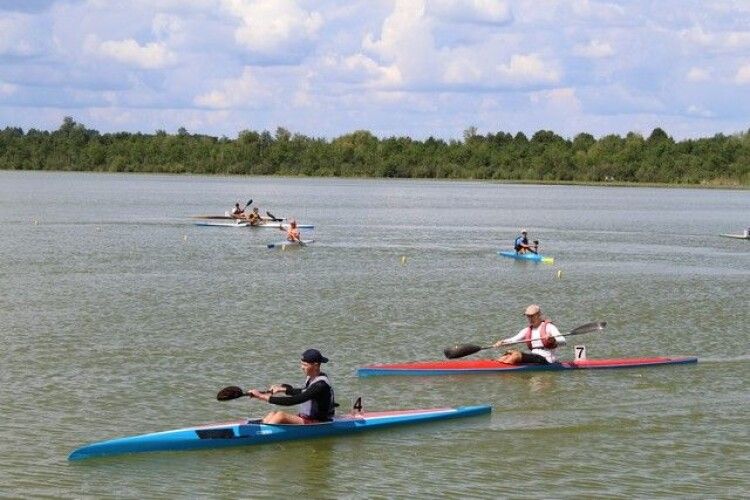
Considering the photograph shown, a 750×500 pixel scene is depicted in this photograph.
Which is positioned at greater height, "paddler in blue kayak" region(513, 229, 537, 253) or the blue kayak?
"paddler in blue kayak" region(513, 229, 537, 253)

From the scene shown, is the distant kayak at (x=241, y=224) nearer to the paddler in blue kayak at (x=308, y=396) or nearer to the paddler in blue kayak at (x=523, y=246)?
the paddler in blue kayak at (x=523, y=246)

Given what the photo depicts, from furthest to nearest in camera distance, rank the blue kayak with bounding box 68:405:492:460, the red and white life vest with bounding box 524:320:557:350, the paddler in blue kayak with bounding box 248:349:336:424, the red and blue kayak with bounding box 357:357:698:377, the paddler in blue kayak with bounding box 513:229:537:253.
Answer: the paddler in blue kayak with bounding box 513:229:537:253 → the red and white life vest with bounding box 524:320:557:350 → the red and blue kayak with bounding box 357:357:698:377 → the paddler in blue kayak with bounding box 248:349:336:424 → the blue kayak with bounding box 68:405:492:460

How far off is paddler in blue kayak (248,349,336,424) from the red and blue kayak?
4.31 meters

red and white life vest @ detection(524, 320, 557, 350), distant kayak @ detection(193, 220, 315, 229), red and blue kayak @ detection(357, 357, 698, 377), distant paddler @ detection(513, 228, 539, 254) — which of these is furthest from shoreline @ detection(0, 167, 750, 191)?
red and white life vest @ detection(524, 320, 557, 350)

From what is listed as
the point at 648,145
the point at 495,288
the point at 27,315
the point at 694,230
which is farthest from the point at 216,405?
the point at 648,145

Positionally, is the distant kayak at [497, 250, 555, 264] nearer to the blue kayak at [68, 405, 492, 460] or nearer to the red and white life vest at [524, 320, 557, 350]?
the red and white life vest at [524, 320, 557, 350]

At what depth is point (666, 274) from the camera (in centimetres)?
3969

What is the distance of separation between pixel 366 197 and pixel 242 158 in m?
66.5

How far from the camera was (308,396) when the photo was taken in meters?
15.4

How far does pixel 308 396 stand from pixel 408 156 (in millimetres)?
152945

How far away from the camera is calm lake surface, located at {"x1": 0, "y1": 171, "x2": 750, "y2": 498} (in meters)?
14.7

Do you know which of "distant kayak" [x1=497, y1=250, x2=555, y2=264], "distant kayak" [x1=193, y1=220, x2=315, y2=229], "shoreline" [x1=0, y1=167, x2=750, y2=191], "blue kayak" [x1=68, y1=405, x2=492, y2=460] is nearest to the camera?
"blue kayak" [x1=68, y1=405, x2=492, y2=460]

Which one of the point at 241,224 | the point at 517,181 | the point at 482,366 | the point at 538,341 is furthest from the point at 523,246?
the point at 517,181

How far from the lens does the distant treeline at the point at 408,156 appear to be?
151 m
